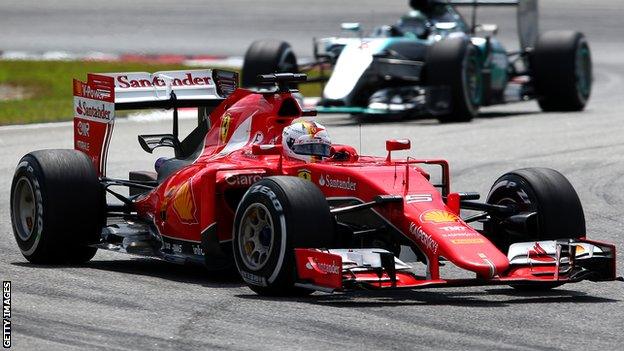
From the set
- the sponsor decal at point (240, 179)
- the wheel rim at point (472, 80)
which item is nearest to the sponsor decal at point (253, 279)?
the sponsor decal at point (240, 179)

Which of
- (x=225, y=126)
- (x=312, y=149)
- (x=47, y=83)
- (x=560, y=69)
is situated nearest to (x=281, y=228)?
(x=312, y=149)

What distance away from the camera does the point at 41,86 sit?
28.7 m

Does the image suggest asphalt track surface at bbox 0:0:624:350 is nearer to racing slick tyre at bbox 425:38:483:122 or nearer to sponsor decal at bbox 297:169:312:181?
sponsor decal at bbox 297:169:312:181

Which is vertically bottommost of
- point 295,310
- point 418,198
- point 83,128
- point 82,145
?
point 295,310

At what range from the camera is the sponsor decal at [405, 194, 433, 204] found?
10.1 m

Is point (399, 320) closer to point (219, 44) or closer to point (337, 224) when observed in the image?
point (337, 224)

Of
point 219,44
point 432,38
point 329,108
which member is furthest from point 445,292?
point 219,44

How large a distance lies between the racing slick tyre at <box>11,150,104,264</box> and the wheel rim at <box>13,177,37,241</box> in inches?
5.7

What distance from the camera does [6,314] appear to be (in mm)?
9062

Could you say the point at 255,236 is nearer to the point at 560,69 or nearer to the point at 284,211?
the point at 284,211

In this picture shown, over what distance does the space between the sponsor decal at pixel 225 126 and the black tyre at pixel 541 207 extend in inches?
87.6

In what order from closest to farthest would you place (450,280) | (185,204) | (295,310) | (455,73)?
(295,310)
(450,280)
(185,204)
(455,73)

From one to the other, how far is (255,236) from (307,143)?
3.64ft

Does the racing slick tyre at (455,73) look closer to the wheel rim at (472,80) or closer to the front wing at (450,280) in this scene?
the wheel rim at (472,80)
